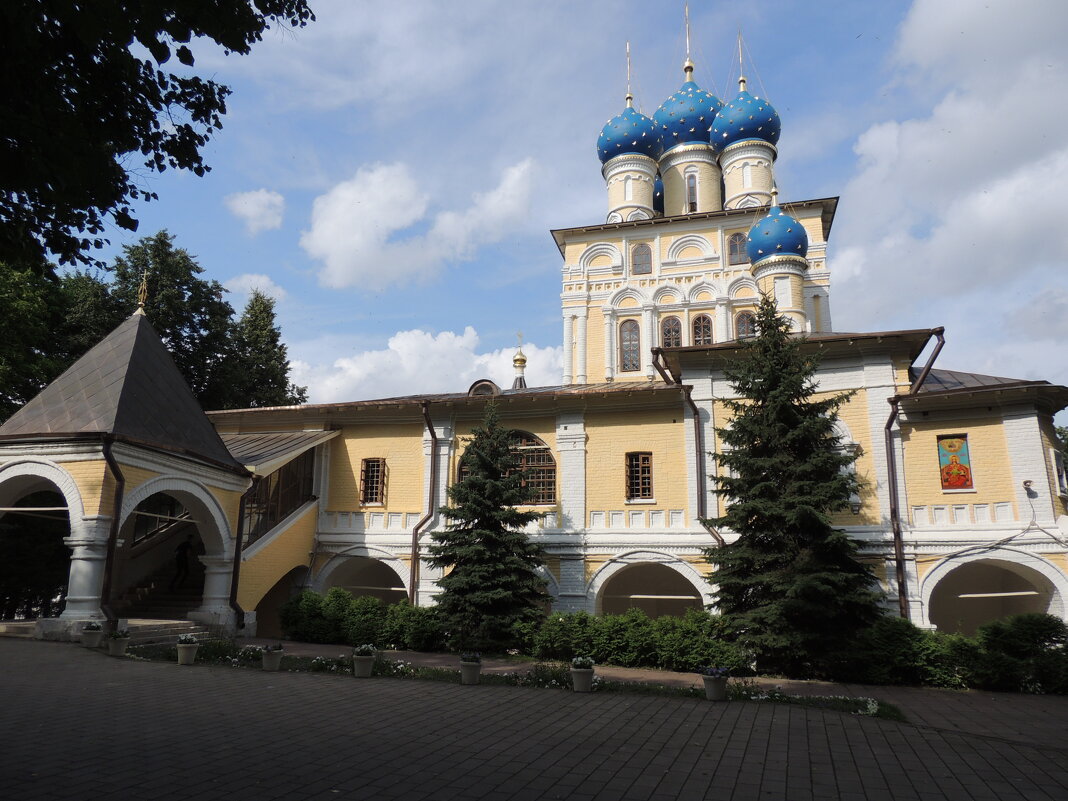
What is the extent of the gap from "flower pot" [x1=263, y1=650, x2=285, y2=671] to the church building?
381 cm

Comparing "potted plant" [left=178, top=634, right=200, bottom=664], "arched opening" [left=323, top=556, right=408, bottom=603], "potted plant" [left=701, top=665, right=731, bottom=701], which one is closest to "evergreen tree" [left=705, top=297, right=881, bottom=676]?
"potted plant" [left=701, top=665, right=731, bottom=701]

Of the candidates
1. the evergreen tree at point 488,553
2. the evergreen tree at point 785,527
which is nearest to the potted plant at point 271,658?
the evergreen tree at point 488,553

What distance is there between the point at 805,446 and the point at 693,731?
7061 millimetres

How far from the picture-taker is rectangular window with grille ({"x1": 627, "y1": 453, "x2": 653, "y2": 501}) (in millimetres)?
17422

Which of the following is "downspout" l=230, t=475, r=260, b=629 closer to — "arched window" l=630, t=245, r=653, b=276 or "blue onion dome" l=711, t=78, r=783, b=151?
"arched window" l=630, t=245, r=653, b=276

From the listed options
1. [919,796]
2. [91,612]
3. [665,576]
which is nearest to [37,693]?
[91,612]

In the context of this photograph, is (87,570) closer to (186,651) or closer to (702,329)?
(186,651)

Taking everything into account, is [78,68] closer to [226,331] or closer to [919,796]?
[919,796]

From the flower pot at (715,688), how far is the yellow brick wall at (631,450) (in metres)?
7.07

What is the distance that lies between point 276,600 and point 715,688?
13.3 meters

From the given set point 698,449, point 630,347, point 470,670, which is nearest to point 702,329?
point 630,347

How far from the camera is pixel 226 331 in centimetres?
2873

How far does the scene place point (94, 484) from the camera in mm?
13422

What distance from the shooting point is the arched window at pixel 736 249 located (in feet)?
88.4
